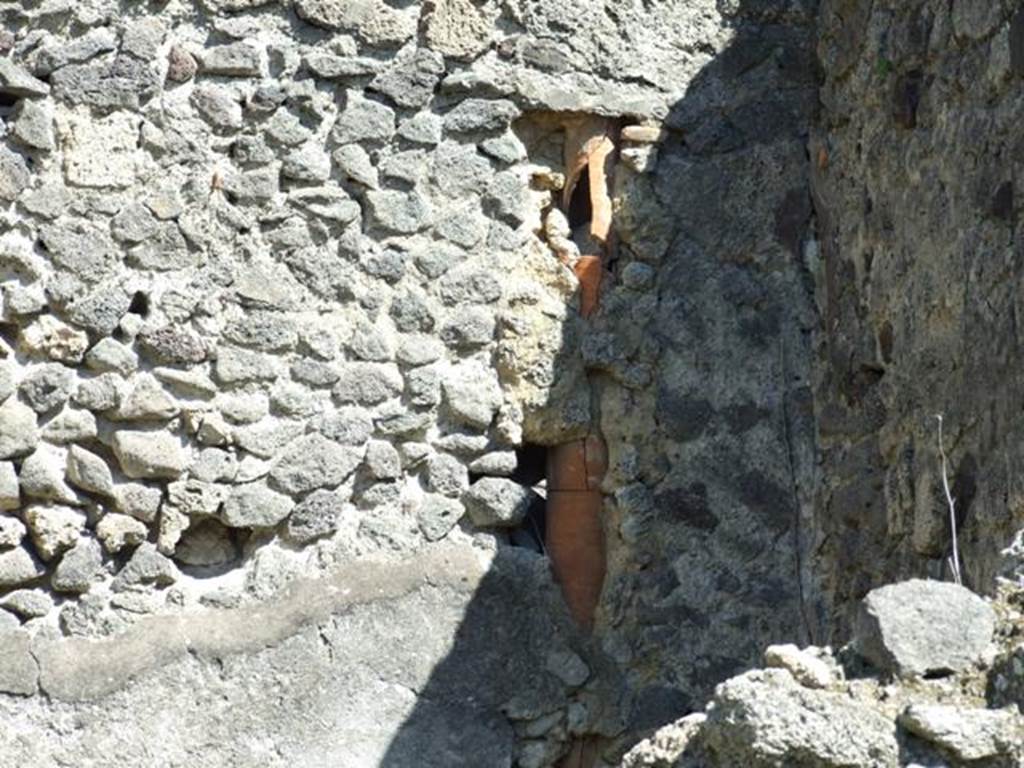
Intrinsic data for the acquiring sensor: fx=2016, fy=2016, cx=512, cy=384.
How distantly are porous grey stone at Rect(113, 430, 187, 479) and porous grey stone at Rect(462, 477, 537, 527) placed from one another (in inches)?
30.2

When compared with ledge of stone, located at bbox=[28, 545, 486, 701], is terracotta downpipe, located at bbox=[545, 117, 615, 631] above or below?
above

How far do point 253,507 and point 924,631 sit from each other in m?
2.61

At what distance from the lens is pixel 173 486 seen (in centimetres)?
498

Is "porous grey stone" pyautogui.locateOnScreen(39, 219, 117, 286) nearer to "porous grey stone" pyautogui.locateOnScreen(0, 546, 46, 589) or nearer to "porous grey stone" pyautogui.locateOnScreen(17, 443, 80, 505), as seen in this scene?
"porous grey stone" pyautogui.locateOnScreen(17, 443, 80, 505)

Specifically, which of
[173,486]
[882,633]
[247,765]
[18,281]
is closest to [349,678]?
[247,765]

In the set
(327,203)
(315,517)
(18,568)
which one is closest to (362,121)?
(327,203)

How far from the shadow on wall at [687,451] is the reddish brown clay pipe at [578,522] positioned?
0.04 meters

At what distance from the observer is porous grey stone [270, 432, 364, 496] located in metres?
5.09

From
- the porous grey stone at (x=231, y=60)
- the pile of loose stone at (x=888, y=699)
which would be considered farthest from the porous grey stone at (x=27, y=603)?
the pile of loose stone at (x=888, y=699)

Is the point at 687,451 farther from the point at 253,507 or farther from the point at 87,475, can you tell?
the point at 87,475

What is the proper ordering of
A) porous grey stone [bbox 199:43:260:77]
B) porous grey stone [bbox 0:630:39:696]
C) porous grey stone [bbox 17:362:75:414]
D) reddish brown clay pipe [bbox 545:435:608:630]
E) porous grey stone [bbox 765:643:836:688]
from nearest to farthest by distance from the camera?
porous grey stone [bbox 765:643:836:688] → porous grey stone [bbox 0:630:39:696] → porous grey stone [bbox 17:362:75:414] → porous grey stone [bbox 199:43:260:77] → reddish brown clay pipe [bbox 545:435:608:630]

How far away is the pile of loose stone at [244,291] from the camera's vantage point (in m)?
4.94

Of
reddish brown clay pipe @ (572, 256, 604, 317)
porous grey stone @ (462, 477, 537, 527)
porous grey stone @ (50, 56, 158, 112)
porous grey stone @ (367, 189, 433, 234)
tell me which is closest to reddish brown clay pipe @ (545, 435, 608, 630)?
porous grey stone @ (462, 477, 537, 527)

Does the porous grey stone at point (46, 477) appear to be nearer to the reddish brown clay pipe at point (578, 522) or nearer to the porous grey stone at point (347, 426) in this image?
the porous grey stone at point (347, 426)
